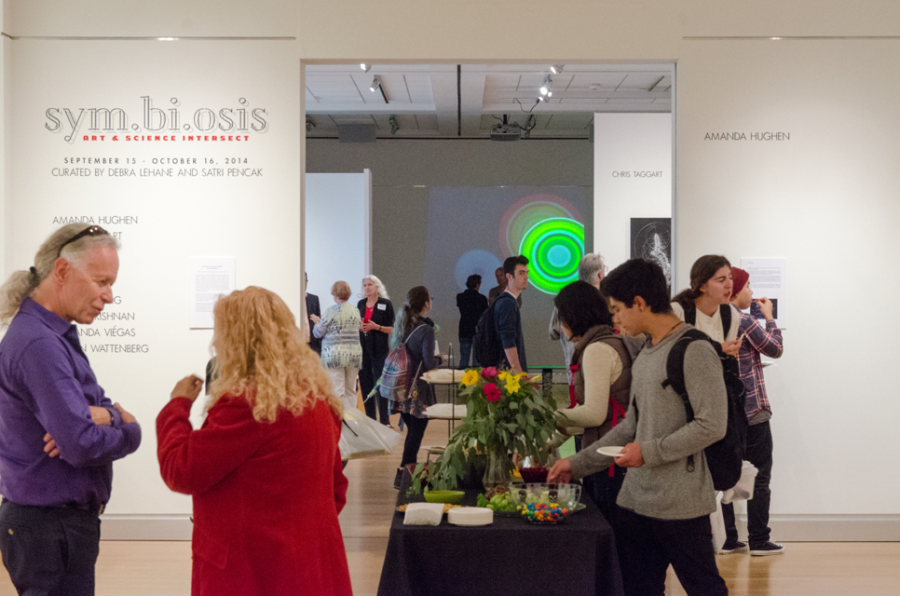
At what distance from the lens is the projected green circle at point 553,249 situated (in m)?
12.6

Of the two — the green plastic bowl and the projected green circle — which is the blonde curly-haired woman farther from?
the projected green circle

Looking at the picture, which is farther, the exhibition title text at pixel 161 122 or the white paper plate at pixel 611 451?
the exhibition title text at pixel 161 122

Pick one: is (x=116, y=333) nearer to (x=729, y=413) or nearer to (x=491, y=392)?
(x=491, y=392)

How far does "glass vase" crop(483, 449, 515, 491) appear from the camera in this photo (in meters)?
2.78

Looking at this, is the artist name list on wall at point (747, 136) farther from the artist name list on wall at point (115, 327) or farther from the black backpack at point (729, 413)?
the artist name list on wall at point (115, 327)

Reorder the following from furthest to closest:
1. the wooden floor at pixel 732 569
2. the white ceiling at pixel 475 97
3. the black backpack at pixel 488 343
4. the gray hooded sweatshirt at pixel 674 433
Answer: the white ceiling at pixel 475 97 → the black backpack at pixel 488 343 → the wooden floor at pixel 732 569 → the gray hooded sweatshirt at pixel 674 433

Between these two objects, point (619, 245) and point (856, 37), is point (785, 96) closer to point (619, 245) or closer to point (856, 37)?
point (856, 37)

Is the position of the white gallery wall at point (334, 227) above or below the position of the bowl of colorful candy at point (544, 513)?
above

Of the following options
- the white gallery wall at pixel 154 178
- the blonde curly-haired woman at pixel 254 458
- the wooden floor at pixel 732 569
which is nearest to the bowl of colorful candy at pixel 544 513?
the blonde curly-haired woman at pixel 254 458

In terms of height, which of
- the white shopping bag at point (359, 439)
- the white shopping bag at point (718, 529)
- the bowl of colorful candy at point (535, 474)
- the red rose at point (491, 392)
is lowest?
the white shopping bag at point (718, 529)

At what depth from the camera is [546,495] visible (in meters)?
2.54

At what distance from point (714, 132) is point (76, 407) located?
151 inches

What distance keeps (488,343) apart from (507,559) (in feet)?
10.6

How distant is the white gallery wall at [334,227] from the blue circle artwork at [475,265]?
274 centimetres
